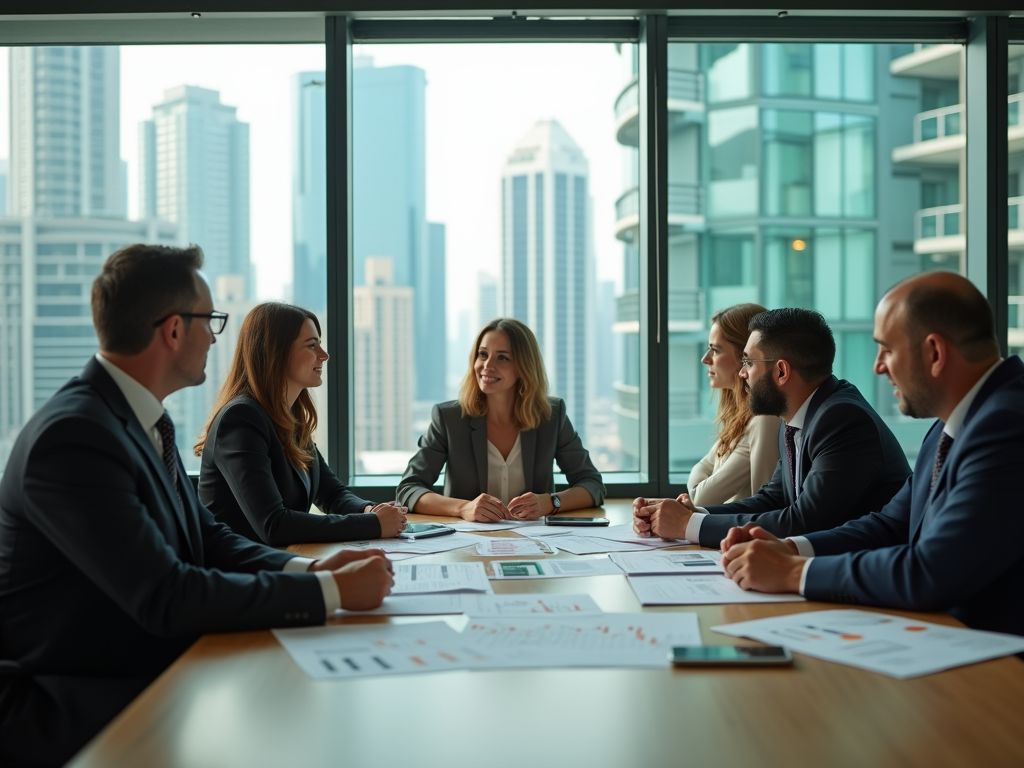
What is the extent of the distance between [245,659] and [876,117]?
428 centimetres

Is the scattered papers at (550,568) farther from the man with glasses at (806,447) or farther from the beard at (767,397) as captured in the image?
the beard at (767,397)

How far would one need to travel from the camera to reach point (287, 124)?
4504mm

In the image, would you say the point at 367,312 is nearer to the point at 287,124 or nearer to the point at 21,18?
the point at 287,124

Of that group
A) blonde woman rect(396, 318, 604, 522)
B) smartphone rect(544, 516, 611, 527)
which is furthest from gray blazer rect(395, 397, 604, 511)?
smartphone rect(544, 516, 611, 527)

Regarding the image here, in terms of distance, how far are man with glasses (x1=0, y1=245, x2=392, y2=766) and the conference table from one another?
6.8 inches

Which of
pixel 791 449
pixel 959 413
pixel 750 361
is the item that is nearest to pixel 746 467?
pixel 791 449

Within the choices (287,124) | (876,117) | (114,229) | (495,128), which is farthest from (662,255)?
(114,229)

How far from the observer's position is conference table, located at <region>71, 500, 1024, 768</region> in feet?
4.00

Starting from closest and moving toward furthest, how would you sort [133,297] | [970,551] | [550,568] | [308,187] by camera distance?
[970,551] < [133,297] < [550,568] < [308,187]

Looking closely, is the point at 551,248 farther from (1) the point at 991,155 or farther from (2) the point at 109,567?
(2) the point at 109,567

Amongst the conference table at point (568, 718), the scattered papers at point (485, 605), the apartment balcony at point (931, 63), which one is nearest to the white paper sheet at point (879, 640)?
the conference table at point (568, 718)

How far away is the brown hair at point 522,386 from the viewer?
12.6ft

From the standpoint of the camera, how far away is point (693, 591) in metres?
2.09

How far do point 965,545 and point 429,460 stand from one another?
89.8 inches
